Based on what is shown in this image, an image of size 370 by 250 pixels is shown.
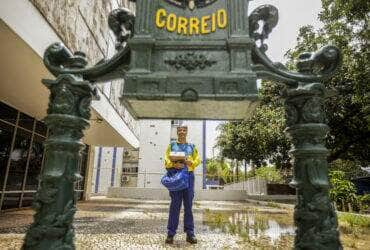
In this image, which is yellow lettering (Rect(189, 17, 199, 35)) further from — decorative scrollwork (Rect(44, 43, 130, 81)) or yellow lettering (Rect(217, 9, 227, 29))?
decorative scrollwork (Rect(44, 43, 130, 81))

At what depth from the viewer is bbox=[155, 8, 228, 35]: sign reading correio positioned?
219 centimetres

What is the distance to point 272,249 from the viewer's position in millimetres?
3889

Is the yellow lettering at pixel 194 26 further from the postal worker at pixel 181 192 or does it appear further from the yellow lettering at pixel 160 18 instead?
the postal worker at pixel 181 192

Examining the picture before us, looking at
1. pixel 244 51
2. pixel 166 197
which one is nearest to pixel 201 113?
pixel 244 51

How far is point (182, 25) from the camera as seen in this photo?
220 centimetres

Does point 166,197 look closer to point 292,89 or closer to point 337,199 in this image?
point 337,199

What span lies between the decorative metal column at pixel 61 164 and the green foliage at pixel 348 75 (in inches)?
157

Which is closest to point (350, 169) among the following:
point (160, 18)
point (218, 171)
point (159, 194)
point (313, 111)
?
point (159, 194)

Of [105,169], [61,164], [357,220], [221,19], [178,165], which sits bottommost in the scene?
[357,220]

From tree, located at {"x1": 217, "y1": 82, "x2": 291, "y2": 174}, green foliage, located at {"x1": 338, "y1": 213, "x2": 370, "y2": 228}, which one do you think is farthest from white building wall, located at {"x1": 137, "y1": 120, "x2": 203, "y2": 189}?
green foliage, located at {"x1": 338, "y1": 213, "x2": 370, "y2": 228}

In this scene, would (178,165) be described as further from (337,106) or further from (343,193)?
(337,106)

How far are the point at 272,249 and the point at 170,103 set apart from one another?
276cm

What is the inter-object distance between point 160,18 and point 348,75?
383 inches

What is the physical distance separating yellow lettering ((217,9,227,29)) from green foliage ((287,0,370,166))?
10.1ft
